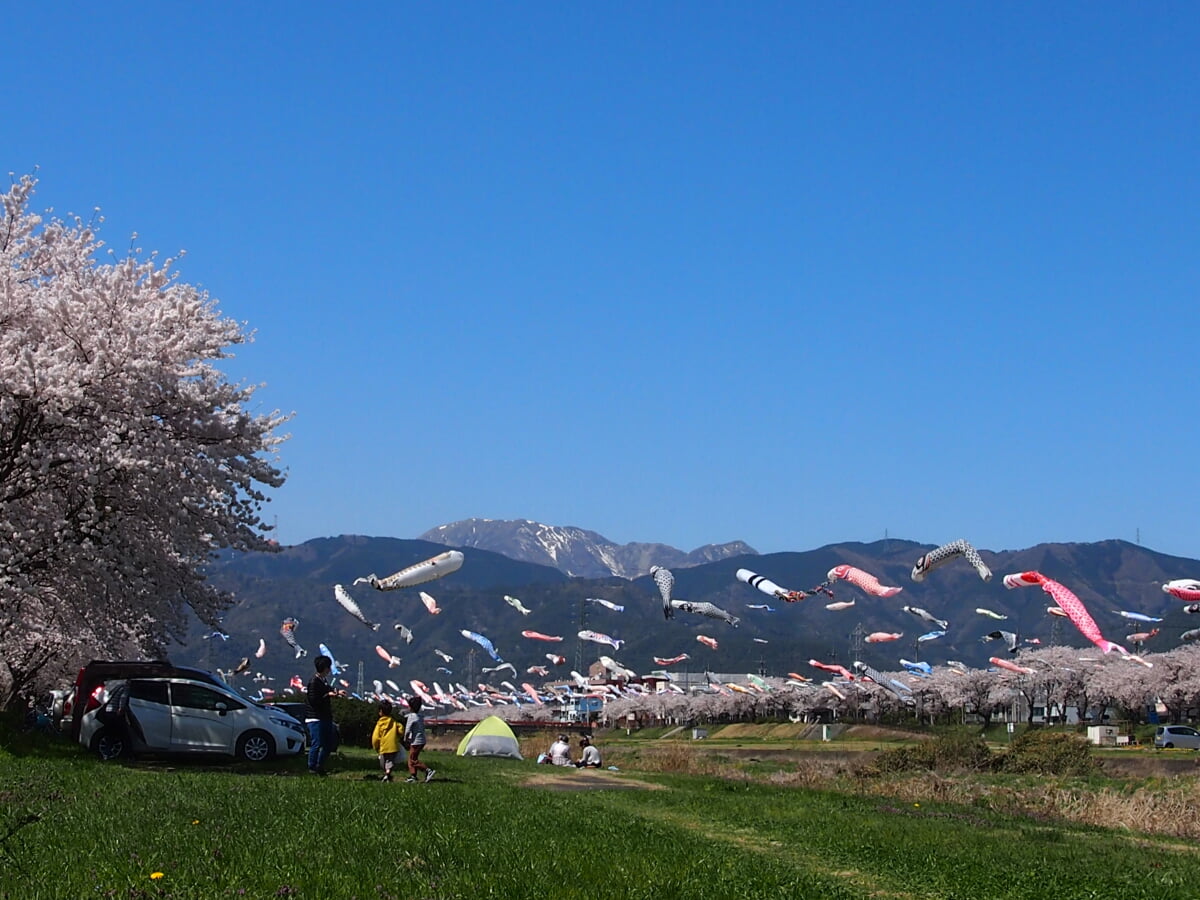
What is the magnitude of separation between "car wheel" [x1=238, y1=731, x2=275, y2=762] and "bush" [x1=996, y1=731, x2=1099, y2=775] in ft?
70.1

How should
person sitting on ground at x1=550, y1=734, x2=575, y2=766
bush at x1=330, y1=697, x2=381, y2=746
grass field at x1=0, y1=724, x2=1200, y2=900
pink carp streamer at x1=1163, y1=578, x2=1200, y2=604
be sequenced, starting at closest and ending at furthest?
grass field at x1=0, y1=724, x2=1200, y2=900, person sitting on ground at x1=550, y1=734, x2=575, y2=766, bush at x1=330, y1=697, x2=381, y2=746, pink carp streamer at x1=1163, y1=578, x2=1200, y2=604

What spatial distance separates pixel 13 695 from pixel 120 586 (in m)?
17.4

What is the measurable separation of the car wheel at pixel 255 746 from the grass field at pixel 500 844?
Result: 222 centimetres

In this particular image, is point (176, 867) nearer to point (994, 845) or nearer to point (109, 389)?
point (994, 845)

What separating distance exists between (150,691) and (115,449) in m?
4.39

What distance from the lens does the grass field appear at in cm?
921

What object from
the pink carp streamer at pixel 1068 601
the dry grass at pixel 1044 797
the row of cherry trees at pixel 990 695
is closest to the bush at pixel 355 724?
the dry grass at pixel 1044 797

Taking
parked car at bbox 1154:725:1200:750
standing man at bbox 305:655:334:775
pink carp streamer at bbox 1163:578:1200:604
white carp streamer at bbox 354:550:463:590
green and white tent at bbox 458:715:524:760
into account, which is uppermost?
pink carp streamer at bbox 1163:578:1200:604

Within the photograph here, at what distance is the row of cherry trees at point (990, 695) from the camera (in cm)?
10650

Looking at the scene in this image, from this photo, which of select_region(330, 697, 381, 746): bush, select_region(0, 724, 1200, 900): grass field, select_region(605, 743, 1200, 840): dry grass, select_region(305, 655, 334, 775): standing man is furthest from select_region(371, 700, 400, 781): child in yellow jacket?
select_region(330, 697, 381, 746): bush

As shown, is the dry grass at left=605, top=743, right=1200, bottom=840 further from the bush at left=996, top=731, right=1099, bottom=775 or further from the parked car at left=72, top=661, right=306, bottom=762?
the parked car at left=72, top=661, right=306, bottom=762

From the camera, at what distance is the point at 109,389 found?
22672 mm

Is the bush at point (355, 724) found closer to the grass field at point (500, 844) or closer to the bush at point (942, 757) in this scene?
the bush at point (942, 757)

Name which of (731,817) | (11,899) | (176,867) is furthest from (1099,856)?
(11,899)
